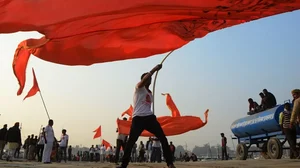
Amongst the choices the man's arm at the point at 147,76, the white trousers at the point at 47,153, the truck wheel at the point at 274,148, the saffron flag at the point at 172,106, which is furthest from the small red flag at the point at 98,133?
the man's arm at the point at 147,76

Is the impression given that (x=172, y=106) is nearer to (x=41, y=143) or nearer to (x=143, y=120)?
(x=41, y=143)

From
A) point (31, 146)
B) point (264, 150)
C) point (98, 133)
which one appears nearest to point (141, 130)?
point (264, 150)

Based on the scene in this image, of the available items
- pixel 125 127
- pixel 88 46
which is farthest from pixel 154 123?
pixel 125 127

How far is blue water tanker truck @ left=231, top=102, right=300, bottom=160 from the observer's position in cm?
1238

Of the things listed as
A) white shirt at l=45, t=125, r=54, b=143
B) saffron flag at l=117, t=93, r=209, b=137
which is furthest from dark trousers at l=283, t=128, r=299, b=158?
white shirt at l=45, t=125, r=54, b=143

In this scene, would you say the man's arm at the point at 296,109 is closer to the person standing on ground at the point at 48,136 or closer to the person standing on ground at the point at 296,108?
the person standing on ground at the point at 296,108

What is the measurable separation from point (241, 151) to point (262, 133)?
167 centimetres

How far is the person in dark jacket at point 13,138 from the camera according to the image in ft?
52.8

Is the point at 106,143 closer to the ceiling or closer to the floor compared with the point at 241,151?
closer to the ceiling

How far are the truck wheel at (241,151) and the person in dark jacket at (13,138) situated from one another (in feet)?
30.2

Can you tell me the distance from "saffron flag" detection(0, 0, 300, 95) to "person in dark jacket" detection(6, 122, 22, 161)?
34.4 feet

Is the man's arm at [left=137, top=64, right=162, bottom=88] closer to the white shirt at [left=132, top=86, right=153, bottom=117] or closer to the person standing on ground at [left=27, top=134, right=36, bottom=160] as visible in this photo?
the white shirt at [left=132, top=86, right=153, bottom=117]

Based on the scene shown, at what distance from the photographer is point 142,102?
19.5 feet

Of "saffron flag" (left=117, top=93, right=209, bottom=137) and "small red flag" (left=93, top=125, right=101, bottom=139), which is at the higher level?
"small red flag" (left=93, top=125, right=101, bottom=139)
